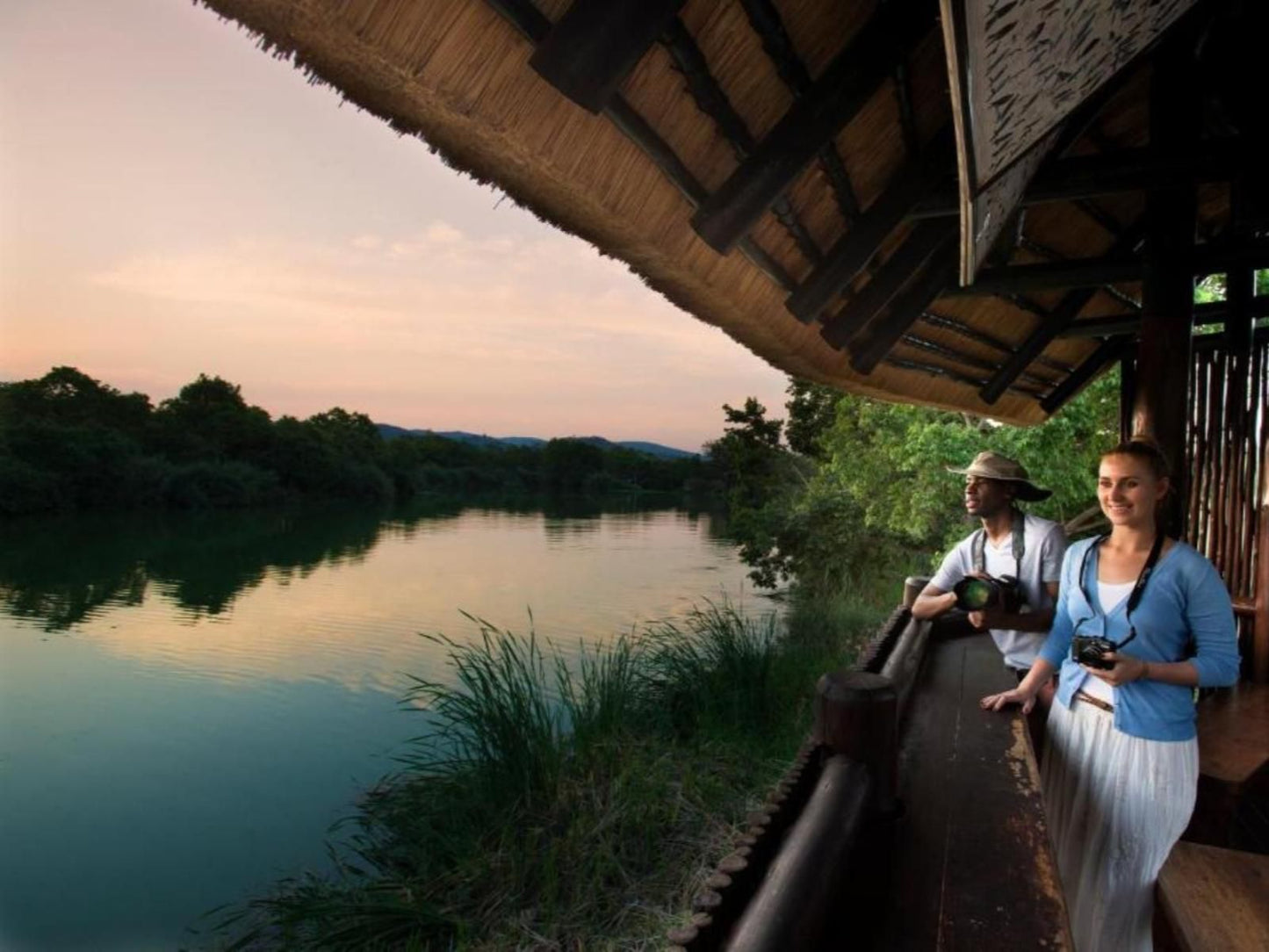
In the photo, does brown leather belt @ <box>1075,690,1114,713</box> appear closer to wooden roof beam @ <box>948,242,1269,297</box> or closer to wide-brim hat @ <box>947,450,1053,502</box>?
wide-brim hat @ <box>947,450,1053,502</box>

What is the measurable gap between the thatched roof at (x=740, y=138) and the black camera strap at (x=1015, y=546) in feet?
2.65

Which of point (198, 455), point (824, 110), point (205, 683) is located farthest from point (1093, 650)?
point (198, 455)

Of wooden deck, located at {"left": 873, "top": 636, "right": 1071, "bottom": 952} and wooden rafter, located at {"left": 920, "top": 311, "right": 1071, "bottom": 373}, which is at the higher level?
wooden rafter, located at {"left": 920, "top": 311, "right": 1071, "bottom": 373}

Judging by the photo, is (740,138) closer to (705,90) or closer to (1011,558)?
(705,90)

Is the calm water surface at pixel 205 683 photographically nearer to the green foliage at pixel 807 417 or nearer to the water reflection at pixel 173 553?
the water reflection at pixel 173 553

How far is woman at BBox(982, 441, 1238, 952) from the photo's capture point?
4.78ft

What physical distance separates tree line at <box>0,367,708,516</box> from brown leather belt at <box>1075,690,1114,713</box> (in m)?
24.1

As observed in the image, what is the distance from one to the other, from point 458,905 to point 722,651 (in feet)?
8.93

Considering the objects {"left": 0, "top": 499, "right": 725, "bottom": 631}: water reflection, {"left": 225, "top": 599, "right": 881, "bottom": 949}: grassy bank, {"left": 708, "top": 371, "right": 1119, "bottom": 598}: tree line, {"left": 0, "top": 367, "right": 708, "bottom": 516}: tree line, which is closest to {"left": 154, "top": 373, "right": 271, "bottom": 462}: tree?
A: {"left": 0, "top": 367, "right": 708, "bottom": 516}: tree line

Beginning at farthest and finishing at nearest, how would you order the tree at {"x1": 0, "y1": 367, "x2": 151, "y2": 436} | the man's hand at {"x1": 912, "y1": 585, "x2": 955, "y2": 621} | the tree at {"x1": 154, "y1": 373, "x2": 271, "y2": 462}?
the tree at {"x1": 154, "y1": 373, "x2": 271, "y2": 462} → the tree at {"x1": 0, "y1": 367, "x2": 151, "y2": 436} → the man's hand at {"x1": 912, "y1": 585, "x2": 955, "y2": 621}

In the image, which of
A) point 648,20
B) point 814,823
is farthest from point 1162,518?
point 648,20

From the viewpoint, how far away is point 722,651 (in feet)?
19.0

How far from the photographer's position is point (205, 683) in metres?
10.8

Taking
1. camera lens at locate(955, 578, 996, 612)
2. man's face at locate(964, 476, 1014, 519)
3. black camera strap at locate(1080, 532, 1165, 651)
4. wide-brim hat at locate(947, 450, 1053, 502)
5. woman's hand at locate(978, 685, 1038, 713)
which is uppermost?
wide-brim hat at locate(947, 450, 1053, 502)
